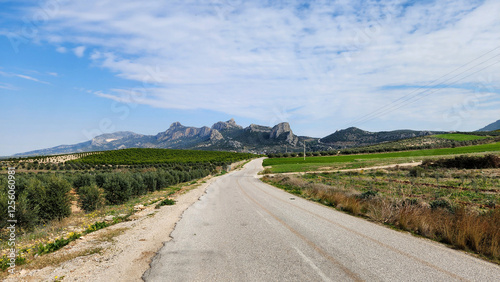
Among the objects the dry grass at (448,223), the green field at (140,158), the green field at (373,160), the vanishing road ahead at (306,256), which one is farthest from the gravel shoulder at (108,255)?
the green field at (140,158)

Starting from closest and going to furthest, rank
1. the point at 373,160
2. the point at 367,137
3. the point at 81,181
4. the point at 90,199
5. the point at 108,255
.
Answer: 1. the point at 108,255
2. the point at 90,199
3. the point at 81,181
4. the point at 373,160
5. the point at 367,137

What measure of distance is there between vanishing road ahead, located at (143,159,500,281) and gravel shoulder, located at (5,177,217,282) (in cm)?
46

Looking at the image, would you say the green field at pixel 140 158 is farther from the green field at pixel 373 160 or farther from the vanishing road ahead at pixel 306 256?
the vanishing road ahead at pixel 306 256

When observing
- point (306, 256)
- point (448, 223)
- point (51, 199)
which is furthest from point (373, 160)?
point (51, 199)

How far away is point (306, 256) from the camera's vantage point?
6.14 m

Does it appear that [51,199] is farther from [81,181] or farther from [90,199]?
[81,181]

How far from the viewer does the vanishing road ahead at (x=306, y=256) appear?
16.7 feet

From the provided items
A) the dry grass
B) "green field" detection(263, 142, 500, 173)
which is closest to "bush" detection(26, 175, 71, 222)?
the dry grass

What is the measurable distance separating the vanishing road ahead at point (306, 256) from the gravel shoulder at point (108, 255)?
464mm

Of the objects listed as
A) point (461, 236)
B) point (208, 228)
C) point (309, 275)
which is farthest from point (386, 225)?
point (208, 228)

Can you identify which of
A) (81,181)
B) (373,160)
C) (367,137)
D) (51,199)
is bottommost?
(373,160)

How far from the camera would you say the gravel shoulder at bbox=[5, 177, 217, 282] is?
17.1 ft

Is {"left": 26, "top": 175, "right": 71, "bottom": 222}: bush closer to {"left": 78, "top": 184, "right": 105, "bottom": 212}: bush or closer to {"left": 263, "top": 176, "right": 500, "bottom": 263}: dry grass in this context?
{"left": 78, "top": 184, "right": 105, "bottom": 212}: bush

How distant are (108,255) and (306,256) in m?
5.55
